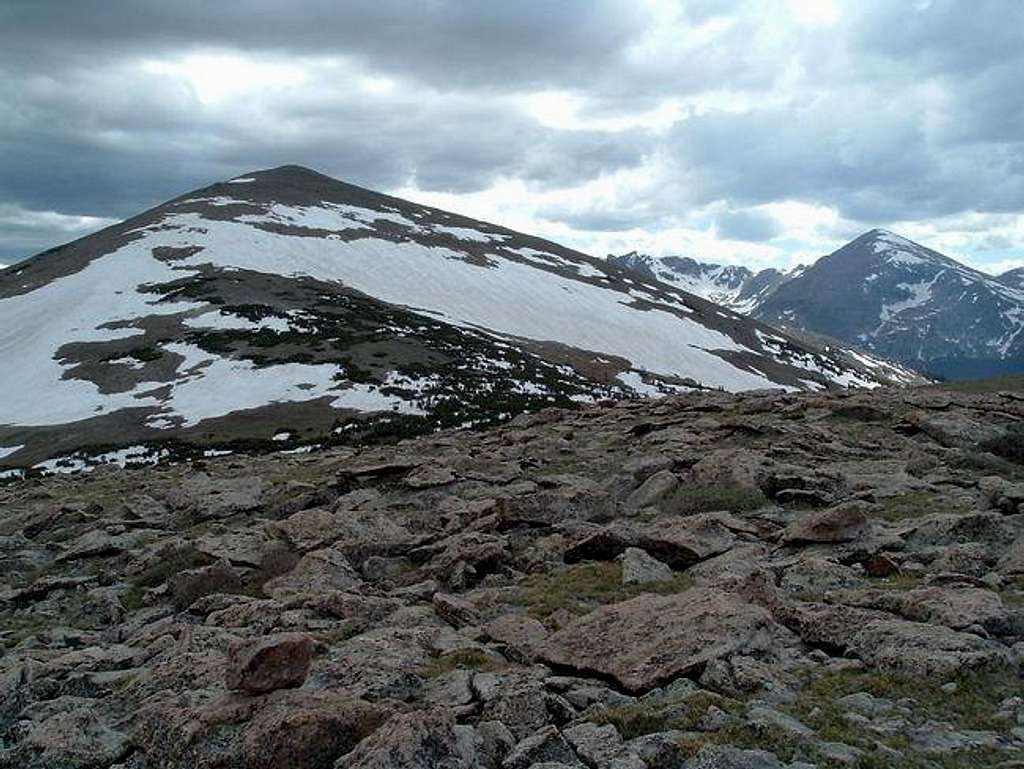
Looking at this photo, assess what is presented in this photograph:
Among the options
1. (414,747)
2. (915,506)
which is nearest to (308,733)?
(414,747)

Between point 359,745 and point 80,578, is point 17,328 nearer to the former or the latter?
point 80,578

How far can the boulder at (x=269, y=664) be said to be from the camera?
8578mm

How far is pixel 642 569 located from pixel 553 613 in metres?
2.02

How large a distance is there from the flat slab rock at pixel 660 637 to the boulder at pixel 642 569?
2.13 m

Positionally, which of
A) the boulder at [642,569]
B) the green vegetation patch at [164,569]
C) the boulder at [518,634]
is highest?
the boulder at [642,569]

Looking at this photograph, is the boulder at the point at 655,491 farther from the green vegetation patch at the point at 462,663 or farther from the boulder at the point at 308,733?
the boulder at the point at 308,733

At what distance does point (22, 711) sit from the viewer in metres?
9.95

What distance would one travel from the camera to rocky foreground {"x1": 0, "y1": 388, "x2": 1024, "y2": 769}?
24.7ft

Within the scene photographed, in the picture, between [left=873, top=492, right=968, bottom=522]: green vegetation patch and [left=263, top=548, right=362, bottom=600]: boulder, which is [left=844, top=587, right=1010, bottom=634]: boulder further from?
[left=263, top=548, right=362, bottom=600]: boulder

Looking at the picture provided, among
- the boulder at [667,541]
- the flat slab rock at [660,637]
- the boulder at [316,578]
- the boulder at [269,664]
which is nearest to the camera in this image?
the boulder at [269,664]

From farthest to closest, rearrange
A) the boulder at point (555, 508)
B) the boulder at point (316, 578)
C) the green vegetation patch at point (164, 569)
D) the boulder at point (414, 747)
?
the boulder at point (555, 508) < the green vegetation patch at point (164, 569) < the boulder at point (316, 578) < the boulder at point (414, 747)

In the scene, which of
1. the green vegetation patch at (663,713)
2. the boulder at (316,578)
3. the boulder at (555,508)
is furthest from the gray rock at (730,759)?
the boulder at (555,508)

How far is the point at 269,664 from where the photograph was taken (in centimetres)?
867

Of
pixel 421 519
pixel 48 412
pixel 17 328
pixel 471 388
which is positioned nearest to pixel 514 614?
pixel 421 519
